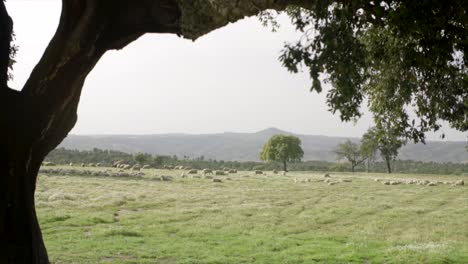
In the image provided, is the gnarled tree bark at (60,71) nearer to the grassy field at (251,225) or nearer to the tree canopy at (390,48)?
the tree canopy at (390,48)

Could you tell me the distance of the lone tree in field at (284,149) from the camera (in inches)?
4926

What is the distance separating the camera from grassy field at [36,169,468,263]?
2189 cm

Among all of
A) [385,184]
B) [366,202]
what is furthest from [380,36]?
[385,184]

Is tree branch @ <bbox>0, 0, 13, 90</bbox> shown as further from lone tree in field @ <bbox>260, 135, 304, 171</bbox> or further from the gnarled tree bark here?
lone tree in field @ <bbox>260, 135, 304, 171</bbox>

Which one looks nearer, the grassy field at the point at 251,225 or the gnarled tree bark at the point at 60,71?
the gnarled tree bark at the point at 60,71

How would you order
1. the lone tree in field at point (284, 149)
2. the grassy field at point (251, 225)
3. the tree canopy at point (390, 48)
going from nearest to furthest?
the tree canopy at point (390, 48)
the grassy field at point (251, 225)
the lone tree in field at point (284, 149)

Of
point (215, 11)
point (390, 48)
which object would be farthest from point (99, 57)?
point (390, 48)

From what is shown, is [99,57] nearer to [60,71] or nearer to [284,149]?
[60,71]

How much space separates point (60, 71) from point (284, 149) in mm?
113647

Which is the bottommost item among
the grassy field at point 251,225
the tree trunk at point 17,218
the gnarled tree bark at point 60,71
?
the grassy field at point 251,225

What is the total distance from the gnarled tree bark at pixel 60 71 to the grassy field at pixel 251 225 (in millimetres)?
7339

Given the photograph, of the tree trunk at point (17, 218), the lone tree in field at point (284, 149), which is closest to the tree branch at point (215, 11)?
the tree trunk at point (17, 218)

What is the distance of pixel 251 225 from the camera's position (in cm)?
3284

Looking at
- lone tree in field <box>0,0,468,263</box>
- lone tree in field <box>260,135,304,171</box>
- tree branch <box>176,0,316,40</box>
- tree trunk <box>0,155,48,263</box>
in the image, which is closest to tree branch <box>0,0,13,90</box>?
lone tree in field <box>0,0,468,263</box>
